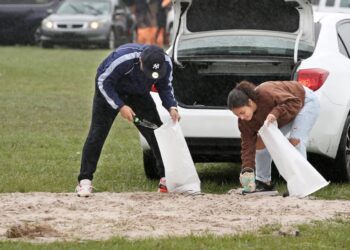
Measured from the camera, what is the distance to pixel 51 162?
1280 centimetres

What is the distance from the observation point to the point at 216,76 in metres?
11.8

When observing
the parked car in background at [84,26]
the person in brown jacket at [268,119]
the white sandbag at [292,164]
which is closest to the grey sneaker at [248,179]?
the person in brown jacket at [268,119]

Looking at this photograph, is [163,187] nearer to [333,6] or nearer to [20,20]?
[333,6]

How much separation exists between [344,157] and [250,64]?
126 cm

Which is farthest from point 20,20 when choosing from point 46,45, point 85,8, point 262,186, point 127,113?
point 127,113

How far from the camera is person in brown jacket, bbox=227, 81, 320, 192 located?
9.87 metres

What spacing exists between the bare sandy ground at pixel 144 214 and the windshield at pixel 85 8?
2480 centimetres

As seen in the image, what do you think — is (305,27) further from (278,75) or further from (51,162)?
(51,162)

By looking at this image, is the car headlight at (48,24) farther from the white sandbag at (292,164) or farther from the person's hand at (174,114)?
the white sandbag at (292,164)

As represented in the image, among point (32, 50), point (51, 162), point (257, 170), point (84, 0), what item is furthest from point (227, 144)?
point (84, 0)

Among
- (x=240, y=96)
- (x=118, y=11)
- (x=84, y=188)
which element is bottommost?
(x=118, y=11)

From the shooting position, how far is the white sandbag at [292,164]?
32.0 feet

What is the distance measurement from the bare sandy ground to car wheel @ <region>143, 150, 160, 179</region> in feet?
4.10

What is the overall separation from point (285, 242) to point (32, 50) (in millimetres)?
25283
